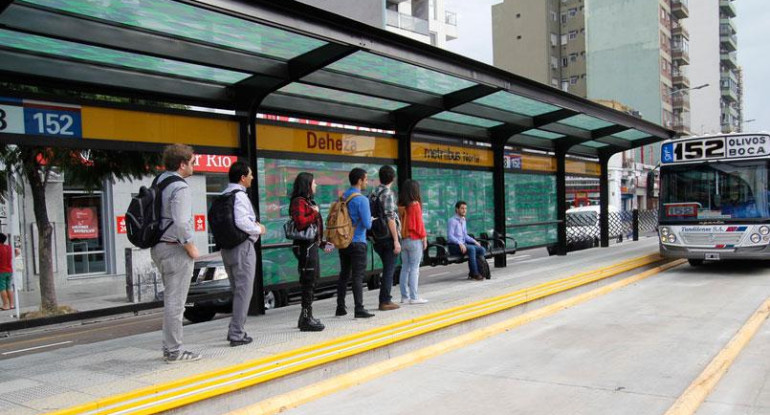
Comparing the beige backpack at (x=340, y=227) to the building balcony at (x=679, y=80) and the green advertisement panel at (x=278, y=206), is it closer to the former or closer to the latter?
the green advertisement panel at (x=278, y=206)

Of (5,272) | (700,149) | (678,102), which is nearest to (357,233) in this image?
(700,149)

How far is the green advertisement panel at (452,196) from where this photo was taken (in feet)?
35.9

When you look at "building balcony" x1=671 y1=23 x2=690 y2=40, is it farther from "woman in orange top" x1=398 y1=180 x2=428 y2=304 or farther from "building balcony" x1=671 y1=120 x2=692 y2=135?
"woman in orange top" x1=398 y1=180 x2=428 y2=304

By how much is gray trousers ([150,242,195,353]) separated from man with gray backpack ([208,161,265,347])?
1.69 ft

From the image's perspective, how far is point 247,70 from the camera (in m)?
6.86

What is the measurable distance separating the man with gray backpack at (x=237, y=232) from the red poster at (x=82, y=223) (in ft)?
54.6

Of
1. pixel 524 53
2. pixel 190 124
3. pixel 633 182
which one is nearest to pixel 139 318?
pixel 190 124

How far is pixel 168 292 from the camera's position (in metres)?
4.77

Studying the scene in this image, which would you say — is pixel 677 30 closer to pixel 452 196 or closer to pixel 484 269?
pixel 452 196

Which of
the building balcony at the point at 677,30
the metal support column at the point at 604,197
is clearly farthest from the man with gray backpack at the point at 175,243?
the building balcony at the point at 677,30

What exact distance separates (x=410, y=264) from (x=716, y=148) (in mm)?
7836

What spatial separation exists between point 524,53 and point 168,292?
219 ft

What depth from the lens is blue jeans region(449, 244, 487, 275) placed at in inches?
411

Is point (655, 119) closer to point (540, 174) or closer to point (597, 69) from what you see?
point (597, 69)
